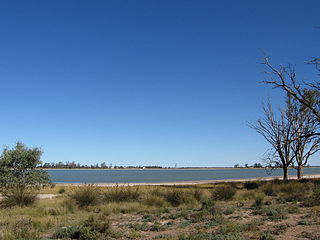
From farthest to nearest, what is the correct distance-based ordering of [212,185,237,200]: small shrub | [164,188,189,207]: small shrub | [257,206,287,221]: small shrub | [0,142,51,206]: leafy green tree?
1. [0,142,51,206]: leafy green tree
2. [212,185,237,200]: small shrub
3. [164,188,189,207]: small shrub
4. [257,206,287,221]: small shrub

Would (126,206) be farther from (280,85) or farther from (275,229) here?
(280,85)

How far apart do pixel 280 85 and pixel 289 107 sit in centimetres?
1067

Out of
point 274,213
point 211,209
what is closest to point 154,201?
point 211,209

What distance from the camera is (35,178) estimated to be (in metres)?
20.9

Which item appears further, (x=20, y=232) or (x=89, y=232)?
(x=20, y=232)

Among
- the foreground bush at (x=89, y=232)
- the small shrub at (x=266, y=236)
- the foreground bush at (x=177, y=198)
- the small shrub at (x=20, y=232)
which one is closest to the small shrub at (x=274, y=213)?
the small shrub at (x=266, y=236)

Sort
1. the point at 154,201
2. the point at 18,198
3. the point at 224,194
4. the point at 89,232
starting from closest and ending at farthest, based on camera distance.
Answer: the point at 89,232 < the point at 18,198 < the point at 154,201 < the point at 224,194

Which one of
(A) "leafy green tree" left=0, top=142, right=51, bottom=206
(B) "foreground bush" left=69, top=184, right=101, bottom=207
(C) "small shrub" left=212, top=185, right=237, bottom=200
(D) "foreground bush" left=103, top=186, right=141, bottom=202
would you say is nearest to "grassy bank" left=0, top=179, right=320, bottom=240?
(B) "foreground bush" left=69, top=184, right=101, bottom=207

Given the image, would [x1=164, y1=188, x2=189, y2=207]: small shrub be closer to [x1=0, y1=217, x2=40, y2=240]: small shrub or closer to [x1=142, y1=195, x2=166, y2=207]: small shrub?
[x1=142, y1=195, x2=166, y2=207]: small shrub

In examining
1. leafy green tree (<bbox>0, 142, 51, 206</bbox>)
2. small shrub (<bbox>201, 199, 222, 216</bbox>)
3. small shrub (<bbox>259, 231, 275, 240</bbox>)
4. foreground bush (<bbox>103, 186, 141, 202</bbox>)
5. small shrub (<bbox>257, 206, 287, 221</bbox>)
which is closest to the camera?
small shrub (<bbox>259, 231, 275, 240</bbox>)

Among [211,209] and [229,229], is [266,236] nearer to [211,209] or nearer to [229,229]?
[229,229]

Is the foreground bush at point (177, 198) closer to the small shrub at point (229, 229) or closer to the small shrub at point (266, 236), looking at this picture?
the small shrub at point (229, 229)

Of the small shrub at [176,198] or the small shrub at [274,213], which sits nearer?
the small shrub at [274,213]

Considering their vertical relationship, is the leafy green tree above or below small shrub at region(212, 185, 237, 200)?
above
